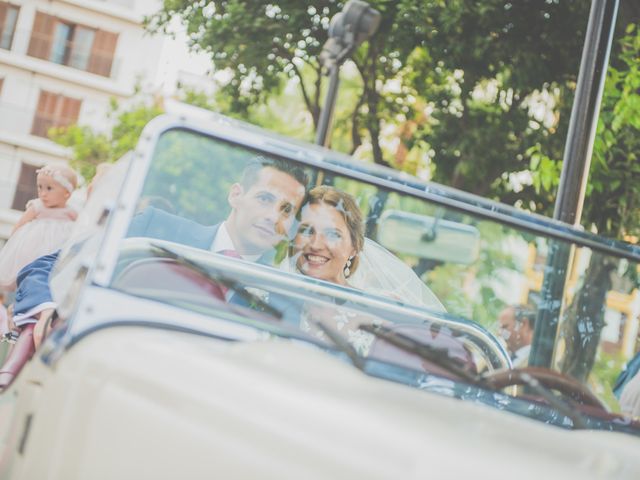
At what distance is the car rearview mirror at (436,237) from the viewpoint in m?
3.03

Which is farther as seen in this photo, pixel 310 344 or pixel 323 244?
pixel 323 244

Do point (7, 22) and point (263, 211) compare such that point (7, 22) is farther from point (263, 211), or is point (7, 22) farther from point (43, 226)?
point (263, 211)

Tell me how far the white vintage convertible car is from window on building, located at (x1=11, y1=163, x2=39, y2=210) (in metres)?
37.7

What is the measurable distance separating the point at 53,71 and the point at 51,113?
1.77 m

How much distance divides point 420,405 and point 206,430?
1.68 ft

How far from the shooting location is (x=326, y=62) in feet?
34.2

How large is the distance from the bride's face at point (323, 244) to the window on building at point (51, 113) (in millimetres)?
37965

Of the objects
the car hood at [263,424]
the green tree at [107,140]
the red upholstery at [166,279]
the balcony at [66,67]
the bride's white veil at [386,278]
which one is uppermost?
the balcony at [66,67]

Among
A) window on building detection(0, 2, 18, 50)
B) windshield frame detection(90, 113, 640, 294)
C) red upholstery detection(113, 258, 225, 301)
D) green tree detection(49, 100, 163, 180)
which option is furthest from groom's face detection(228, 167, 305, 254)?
window on building detection(0, 2, 18, 50)

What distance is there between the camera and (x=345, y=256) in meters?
3.49

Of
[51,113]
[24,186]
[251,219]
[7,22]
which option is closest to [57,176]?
[251,219]

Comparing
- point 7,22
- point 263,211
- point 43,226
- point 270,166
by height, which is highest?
point 7,22

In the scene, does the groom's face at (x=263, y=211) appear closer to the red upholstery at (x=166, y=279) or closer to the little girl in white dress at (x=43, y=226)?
the red upholstery at (x=166, y=279)

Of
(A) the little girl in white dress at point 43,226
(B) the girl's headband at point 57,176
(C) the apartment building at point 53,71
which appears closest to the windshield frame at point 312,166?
(A) the little girl in white dress at point 43,226
